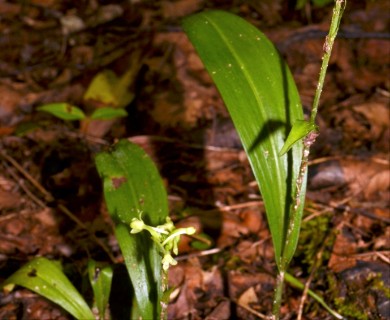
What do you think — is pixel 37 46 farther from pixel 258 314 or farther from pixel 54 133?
pixel 258 314

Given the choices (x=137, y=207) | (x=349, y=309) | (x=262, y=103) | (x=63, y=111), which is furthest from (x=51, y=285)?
(x=63, y=111)

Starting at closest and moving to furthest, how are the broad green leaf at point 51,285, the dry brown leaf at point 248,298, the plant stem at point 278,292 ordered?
the plant stem at point 278,292 < the broad green leaf at point 51,285 < the dry brown leaf at point 248,298

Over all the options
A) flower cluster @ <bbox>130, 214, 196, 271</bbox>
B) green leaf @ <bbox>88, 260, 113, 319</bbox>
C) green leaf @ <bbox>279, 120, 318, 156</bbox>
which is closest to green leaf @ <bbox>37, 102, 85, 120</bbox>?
green leaf @ <bbox>88, 260, 113, 319</bbox>

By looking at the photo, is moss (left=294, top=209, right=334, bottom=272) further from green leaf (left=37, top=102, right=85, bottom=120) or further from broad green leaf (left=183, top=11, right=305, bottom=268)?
green leaf (left=37, top=102, right=85, bottom=120)

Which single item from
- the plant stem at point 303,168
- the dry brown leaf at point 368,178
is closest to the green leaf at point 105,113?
the dry brown leaf at point 368,178

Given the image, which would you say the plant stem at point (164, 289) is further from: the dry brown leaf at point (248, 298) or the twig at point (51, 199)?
the twig at point (51, 199)
